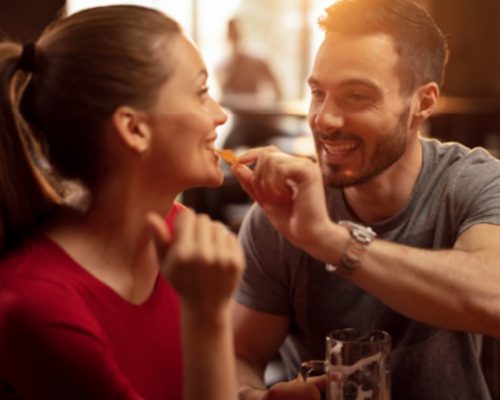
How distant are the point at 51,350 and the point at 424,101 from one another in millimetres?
1226

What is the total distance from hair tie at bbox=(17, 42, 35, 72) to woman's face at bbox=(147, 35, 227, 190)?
0.21 meters

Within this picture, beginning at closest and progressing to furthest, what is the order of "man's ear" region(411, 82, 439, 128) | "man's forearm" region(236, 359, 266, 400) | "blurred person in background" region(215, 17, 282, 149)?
"man's forearm" region(236, 359, 266, 400) < "man's ear" region(411, 82, 439, 128) < "blurred person in background" region(215, 17, 282, 149)

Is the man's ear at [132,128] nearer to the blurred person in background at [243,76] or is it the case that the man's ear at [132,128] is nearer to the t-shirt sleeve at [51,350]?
the t-shirt sleeve at [51,350]

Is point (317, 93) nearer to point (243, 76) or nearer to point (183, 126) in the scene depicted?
point (183, 126)

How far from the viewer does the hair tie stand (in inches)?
49.2

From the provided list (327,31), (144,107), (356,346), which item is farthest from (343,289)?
(144,107)

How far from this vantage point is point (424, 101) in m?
1.98

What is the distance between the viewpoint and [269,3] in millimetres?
9812

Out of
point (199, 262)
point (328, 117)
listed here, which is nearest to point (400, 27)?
point (328, 117)

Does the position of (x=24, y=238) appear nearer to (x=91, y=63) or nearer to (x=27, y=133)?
(x=27, y=133)

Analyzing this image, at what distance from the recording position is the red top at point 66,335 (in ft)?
3.59

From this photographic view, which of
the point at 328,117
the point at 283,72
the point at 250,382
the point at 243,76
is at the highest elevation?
the point at 328,117

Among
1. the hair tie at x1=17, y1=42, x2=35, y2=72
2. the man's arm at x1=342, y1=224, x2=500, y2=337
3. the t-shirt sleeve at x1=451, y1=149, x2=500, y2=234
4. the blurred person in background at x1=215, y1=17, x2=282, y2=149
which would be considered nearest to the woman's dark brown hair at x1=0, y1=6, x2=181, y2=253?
the hair tie at x1=17, y1=42, x2=35, y2=72

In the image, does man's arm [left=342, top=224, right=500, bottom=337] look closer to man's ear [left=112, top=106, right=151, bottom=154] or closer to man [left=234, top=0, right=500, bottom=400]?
man [left=234, top=0, right=500, bottom=400]
